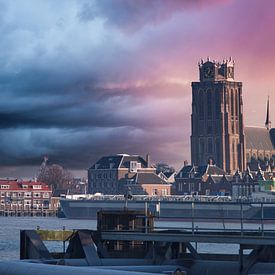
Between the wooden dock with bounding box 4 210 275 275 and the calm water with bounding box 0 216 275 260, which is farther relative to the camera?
the calm water with bounding box 0 216 275 260

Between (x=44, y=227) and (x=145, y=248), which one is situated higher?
(x=44, y=227)

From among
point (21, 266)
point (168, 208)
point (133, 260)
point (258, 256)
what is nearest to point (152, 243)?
point (133, 260)

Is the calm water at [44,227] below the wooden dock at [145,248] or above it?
above

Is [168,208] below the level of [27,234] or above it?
above

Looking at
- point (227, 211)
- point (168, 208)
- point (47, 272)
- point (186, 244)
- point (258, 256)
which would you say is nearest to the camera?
point (47, 272)

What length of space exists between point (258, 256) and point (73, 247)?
5.80 metres

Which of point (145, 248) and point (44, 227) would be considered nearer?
point (145, 248)

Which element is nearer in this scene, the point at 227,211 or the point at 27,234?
the point at 27,234

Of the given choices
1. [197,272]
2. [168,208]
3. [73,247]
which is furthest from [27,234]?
[168,208]

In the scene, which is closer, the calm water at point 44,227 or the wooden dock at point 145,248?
the wooden dock at point 145,248

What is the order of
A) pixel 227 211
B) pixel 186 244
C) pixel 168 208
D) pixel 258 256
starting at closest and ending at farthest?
pixel 258 256
pixel 186 244
pixel 227 211
pixel 168 208

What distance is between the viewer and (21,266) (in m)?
25.9

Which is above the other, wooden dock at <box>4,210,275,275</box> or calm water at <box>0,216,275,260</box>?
calm water at <box>0,216,275,260</box>

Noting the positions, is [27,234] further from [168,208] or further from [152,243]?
[168,208]
